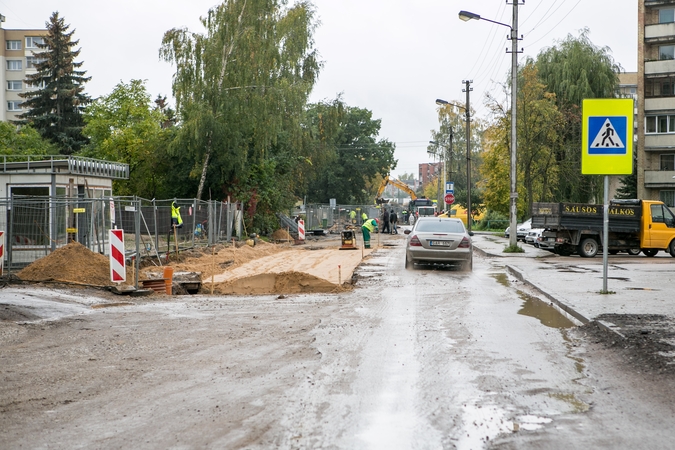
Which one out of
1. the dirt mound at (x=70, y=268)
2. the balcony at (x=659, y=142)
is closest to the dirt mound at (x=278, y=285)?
the dirt mound at (x=70, y=268)

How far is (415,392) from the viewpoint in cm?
669

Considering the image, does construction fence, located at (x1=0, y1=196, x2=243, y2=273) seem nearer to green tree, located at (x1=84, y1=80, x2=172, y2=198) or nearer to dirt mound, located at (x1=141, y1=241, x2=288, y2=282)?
dirt mound, located at (x1=141, y1=241, x2=288, y2=282)

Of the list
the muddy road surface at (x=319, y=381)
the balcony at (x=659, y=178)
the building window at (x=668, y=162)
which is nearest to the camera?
the muddy road surface at (x=319, y=381)

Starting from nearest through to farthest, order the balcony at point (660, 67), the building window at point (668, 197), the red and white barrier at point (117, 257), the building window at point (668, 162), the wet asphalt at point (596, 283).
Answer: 1. the wet asphalt at point (596, 283)
2. the red and white barrier at point (117, 257)
3. the balcony at point (660, 67)
4. the building window at point (668, 162)
5. the building window at point (668, 197)

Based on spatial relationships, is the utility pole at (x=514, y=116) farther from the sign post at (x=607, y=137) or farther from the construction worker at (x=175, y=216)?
the sign post at (x=607, y=137)

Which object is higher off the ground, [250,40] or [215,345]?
[250,40]

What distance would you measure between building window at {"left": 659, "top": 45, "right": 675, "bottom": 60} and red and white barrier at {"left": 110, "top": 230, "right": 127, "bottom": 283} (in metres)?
54.8

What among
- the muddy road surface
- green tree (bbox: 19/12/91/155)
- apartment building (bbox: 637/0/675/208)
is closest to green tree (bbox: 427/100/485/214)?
apartment building (bbox: 637/0/675/208)

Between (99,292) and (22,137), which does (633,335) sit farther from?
(22,137)

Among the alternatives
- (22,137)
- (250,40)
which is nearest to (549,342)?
(250,40)

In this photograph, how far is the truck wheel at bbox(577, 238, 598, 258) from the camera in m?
28.3

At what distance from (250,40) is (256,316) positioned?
30158mm

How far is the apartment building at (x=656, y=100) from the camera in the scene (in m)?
58.9

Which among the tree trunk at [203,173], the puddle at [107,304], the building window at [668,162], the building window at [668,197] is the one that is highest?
the building window at [668,162]
